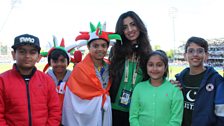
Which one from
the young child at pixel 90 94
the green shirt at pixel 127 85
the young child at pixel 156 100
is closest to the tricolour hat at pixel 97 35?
the young child at pixel 90 94

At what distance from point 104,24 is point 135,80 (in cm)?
92

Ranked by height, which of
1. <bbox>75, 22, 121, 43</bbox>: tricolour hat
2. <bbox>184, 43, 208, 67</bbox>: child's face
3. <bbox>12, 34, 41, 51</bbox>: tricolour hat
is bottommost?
<bbox>184, 43, 208, 67</bbox>: child's face

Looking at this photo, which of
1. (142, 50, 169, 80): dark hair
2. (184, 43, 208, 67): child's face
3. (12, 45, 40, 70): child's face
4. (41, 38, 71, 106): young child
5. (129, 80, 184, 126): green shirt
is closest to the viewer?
(12, 45, 40, 70): child's face

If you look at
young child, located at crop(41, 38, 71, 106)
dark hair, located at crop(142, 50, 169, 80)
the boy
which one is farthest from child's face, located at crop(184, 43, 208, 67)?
young child, located at crop(41, 38, 71, 106)

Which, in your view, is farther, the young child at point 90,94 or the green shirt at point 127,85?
the green shirt at point 127,85

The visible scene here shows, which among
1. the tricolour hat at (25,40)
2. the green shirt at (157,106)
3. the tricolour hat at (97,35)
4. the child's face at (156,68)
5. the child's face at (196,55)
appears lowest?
the green shirt at (157,106)

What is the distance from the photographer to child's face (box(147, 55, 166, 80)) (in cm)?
296

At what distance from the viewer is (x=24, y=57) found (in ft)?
8.71

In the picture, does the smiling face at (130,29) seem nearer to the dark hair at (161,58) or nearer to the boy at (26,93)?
the dark hair at (161,58)

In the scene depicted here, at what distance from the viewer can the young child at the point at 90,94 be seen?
3088 millimetres

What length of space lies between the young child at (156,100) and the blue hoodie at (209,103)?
196mm

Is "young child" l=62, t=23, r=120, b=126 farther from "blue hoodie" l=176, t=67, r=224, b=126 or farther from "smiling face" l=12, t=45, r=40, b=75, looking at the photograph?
"blue hoodie" l=176, t=67, r=224, b=126

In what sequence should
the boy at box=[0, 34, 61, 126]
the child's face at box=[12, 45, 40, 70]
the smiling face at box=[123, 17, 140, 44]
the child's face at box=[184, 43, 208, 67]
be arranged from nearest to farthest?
the boy at box=[0, 34, 61, 126] → the child's face at box=[12, 45, 40, 70] → the child's face at box=[184, 43, 208, 67] → the smiling face at box=[123, 17, 140, 44]

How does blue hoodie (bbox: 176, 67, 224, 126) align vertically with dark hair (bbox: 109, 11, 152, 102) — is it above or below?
below
